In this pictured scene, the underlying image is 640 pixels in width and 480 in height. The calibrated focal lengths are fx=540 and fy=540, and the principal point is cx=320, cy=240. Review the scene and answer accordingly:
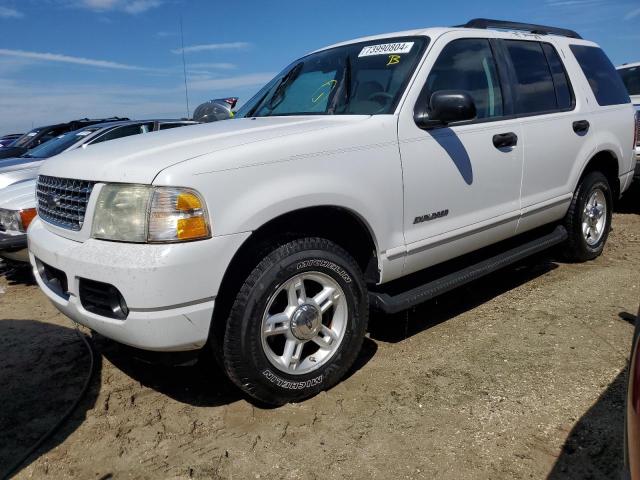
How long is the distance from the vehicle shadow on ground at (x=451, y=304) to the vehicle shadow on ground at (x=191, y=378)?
10.6 inches

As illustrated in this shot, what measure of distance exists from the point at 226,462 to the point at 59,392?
1303mm

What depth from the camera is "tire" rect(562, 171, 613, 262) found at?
4.63 meters

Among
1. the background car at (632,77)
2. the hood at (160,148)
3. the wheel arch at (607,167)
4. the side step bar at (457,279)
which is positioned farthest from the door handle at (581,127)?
the background car at (632,77)

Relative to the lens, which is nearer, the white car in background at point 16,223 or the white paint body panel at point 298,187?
the white paint body panel at point 298,187

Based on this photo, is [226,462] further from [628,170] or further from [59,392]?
[628,170]

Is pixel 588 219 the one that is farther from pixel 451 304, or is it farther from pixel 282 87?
pixel 282 87

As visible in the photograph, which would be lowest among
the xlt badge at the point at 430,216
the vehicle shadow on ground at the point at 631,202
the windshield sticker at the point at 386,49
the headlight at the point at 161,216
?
the vehicle shadow on ground at the point at 631,202

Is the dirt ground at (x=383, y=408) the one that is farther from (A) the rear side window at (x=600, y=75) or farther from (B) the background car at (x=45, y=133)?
(B) the background car at (x=45, y=133)

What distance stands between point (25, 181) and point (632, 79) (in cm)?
891

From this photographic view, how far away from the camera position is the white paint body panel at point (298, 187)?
92.4 inches

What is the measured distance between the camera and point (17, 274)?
19.1 feet

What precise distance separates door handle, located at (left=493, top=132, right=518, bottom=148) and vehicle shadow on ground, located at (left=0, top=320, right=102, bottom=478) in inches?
116

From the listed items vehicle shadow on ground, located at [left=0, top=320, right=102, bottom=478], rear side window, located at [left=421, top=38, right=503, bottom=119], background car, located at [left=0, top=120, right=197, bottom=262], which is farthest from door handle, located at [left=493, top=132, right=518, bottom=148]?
background car, located at [left=0, top=120, right=197, bottom=262]

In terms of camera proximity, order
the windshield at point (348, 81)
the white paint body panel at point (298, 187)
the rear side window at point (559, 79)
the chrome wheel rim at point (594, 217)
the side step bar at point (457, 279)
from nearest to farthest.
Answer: the white paint body panel at point (298, 187), the side step bar at point (457, 279), the windshield at point (348, 81), the rear side window at point (559, 79), the chrome wheel rim at point (594, 217)
